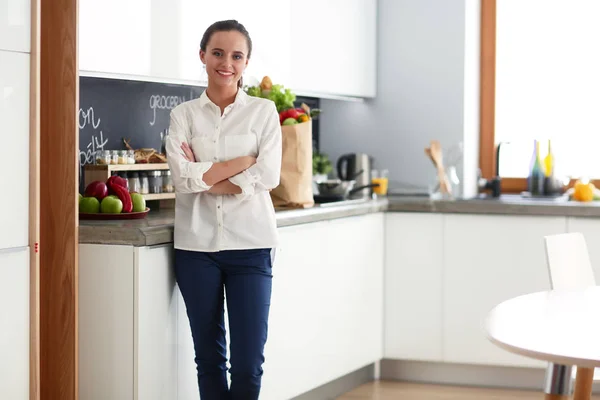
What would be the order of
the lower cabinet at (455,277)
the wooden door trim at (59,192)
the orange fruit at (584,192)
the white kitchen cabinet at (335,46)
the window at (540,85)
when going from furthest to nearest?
the window at (540,85)
the orange fruit at (584,192)
the lower cabinet at (455,277)
the white kitchen cabinet at (335,46)
the wooden door trim at (59,192)

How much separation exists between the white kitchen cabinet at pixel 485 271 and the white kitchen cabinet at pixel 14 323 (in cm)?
227

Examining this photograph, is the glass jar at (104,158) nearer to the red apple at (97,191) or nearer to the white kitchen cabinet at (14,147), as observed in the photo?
the red apple at (97,191)

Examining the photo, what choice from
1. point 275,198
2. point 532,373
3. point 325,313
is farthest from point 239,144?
point 532,373

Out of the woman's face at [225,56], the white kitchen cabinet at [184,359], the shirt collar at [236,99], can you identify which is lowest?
the white kitchen cabinet at [184,359]

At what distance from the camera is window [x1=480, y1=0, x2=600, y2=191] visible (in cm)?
511

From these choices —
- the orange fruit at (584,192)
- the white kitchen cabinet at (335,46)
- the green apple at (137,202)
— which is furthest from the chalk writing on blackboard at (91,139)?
the orange fruit at (584,192)

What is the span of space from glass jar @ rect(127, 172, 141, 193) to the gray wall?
5.90ft

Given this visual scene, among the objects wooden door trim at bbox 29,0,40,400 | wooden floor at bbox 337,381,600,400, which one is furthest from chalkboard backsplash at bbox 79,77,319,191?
wooden floor at bbox 337,381,600,400

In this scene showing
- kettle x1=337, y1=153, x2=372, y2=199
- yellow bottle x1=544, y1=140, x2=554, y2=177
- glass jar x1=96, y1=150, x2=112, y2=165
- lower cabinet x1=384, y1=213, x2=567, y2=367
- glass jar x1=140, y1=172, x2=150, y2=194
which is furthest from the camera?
yellow bottle x1=544, y1=140, x2=554, y2=177

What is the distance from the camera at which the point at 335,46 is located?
183 inches

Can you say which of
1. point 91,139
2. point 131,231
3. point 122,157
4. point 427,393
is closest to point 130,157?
point 122,157

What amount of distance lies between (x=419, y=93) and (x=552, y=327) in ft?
9.79

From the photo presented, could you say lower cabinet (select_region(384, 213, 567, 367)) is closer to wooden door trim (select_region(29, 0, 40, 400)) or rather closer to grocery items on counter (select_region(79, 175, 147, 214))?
grocery items on counter (select_region(79, 175, 147, 214))

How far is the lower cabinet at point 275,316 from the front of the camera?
9.69 ft
